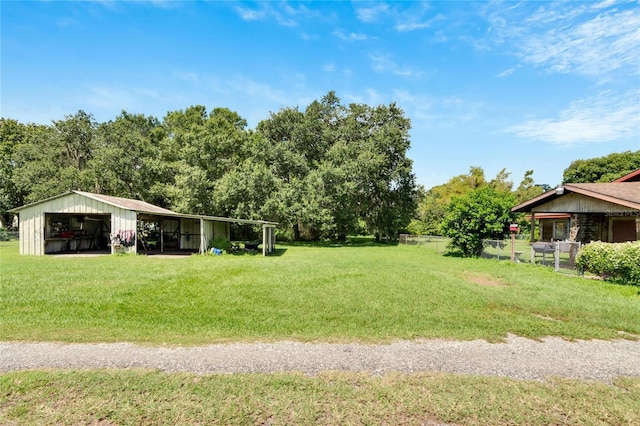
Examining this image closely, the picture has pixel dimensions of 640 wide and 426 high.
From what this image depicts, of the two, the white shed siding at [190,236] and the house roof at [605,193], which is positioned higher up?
the house roof at [605,193]

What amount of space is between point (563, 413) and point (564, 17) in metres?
11.6

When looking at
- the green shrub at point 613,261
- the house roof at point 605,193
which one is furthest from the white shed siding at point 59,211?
the house roof at point 605,193

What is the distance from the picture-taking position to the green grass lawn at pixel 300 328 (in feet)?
10.6

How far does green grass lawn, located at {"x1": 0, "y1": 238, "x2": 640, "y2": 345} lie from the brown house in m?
3.63

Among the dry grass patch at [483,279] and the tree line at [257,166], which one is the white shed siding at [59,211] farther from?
the dry grass patch at [483,279]

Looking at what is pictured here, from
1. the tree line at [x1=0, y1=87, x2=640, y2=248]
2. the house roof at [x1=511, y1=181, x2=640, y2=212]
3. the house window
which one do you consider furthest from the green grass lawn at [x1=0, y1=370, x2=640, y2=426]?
the house window

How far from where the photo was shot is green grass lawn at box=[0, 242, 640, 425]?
324cm

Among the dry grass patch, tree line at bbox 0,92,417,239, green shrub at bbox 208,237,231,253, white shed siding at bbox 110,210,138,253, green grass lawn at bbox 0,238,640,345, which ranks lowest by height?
the dry grass patch

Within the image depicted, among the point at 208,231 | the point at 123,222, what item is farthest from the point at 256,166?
the point at 123,222

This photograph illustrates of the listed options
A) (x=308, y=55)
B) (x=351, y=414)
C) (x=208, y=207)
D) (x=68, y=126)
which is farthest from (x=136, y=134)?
(x=351, y=414)

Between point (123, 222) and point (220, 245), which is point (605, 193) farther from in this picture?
point (123, 222)

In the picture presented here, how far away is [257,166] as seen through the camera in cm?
2617

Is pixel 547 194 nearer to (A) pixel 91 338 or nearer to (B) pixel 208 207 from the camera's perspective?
(A) pixel 91 338

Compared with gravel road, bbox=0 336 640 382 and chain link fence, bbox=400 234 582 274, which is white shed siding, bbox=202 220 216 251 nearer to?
gravel road, bbox=0 336 640 382
